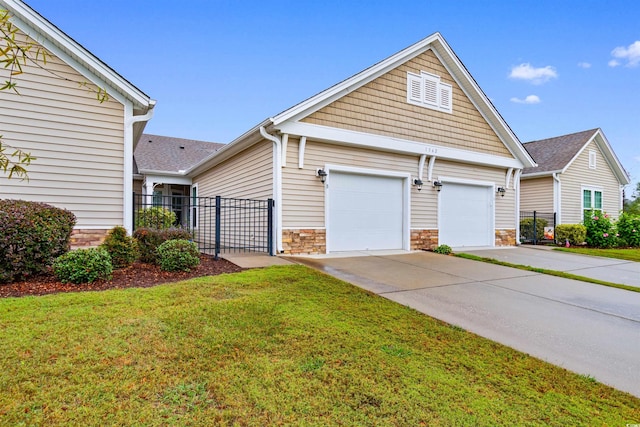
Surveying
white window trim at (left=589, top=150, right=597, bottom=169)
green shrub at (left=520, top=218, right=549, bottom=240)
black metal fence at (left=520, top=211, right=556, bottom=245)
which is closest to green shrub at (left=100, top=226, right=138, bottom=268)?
black metal fence at (left=520, top=211, right=556, bottom=245)

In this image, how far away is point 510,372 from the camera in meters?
2.90

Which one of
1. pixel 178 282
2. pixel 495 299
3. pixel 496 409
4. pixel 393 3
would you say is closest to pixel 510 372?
pixel 496 409

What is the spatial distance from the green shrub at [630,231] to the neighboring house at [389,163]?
529cm

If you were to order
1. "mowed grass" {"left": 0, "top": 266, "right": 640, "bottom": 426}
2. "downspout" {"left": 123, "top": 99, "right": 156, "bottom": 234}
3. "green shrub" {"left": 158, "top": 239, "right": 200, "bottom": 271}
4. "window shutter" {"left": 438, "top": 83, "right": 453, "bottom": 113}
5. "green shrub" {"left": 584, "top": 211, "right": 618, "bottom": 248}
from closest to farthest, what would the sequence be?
1. "mowed grass" {"left": 0, "top": 266, "right": 640, "bottom": 426}
2. "green shrub" {"left": 158, "top": 239, "right": 200, "bottom": 271}
3. "downspout" {"left": 123, "top": 99, "right": 156, "bottom": 234}
4. "window shutter" {"left": 438, "top": 83, "right": 453, "bottom": 113}
5. "green shrub" {"left": 584, "top": 211, "right": 618, "bottom": 248}

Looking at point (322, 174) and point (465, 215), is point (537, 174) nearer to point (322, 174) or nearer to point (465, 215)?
point (465, 215)

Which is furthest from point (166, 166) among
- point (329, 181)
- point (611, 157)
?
point (611, 157)

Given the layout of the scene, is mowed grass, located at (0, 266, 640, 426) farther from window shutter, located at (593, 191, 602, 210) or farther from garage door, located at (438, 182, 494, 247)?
window shutter, located at (593, 191, 602, 210)

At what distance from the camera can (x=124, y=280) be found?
5457 millimetres

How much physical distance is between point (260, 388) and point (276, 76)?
16052 millimetres

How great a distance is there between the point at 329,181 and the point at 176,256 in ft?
15.0

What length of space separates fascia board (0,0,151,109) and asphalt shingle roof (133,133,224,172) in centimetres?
781

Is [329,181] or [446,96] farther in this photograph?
[446,96]

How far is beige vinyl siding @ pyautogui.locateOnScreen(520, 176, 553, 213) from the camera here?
16375 mm

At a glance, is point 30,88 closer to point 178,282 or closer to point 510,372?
point 178,282
